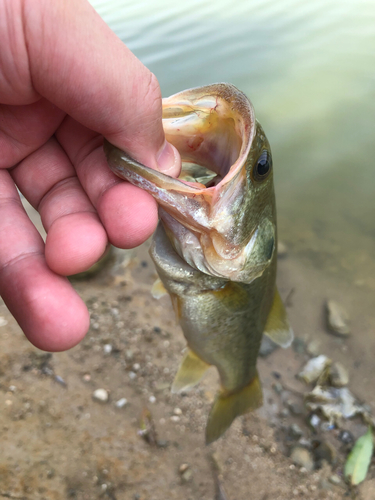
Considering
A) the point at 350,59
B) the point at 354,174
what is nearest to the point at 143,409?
the point at 354,174

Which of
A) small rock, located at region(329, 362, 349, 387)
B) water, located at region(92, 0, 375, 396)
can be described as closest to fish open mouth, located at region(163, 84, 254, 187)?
small rock, located at region(329, 362, 349, 387)

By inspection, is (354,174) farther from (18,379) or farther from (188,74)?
(18,379)

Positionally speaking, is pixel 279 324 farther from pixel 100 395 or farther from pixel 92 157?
pixel 92 157

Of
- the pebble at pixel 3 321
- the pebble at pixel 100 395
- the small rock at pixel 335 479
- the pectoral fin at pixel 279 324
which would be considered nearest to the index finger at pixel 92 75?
the pectoral fin at pixel 279 324

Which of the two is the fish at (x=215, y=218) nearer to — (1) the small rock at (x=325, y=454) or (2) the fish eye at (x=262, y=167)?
(2) the fish eye at (x=262, y=167)

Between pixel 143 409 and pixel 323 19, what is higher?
Answer: pixel 323 19

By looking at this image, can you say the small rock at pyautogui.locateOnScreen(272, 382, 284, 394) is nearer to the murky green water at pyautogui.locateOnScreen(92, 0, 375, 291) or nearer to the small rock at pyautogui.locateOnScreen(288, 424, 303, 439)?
the small rock at pyautogui.locateOnScreen(288, 424, 303, 439)
